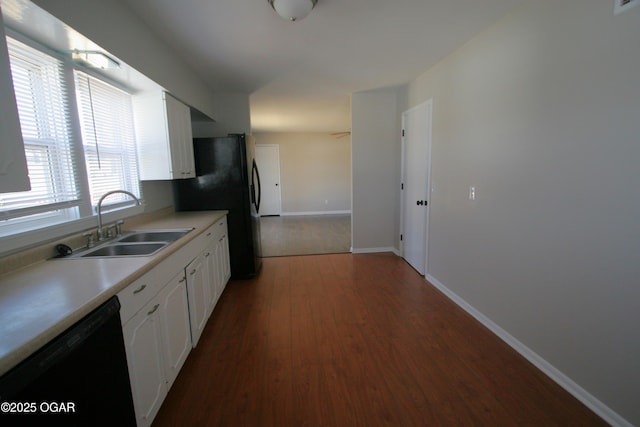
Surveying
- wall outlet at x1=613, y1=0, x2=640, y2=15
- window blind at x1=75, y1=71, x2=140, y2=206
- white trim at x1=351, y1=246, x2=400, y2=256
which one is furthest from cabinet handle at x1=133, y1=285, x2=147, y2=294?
white trim at x1=351, y1=246, x2=400, y2=256

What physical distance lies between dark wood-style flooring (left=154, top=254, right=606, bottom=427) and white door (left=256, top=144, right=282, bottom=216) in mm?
5172

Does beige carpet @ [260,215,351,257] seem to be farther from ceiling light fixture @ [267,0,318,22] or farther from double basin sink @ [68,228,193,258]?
ceiling light fixture @ [267,0,318,22]

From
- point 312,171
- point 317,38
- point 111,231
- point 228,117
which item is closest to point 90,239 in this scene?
point 111,231

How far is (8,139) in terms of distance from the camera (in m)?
1.09

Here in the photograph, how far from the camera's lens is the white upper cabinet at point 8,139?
1065 millimetres

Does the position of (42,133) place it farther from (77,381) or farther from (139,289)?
(77,381)

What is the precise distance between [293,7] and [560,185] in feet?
6.59

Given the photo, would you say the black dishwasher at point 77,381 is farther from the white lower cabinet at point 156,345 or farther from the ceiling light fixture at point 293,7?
the ceiling light fixture at point 293,7

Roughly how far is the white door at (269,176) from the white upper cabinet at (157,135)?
5181mm

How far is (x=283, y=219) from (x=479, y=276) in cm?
568

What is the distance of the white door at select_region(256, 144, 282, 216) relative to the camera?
25.7ft

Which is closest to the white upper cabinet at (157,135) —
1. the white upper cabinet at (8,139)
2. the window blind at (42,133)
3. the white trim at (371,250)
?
the window blind at (42,133)

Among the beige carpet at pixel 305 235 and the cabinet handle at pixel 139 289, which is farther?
the beige carpet at pixel 305 235

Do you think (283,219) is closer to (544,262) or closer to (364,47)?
(364,47)
